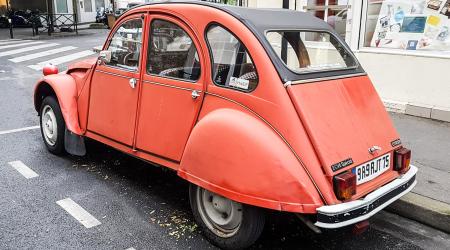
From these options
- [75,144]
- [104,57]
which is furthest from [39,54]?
[104,57]

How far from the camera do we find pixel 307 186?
284 cm

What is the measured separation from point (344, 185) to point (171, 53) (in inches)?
76.5

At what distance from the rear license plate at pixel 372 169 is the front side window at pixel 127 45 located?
2.30 m

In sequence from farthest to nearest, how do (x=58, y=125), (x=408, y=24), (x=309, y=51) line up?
(x=408, y=24)
(x=58, y=125)
(x=309, y=51)

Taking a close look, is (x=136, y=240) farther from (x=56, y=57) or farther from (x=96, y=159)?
(x=56, y=57)

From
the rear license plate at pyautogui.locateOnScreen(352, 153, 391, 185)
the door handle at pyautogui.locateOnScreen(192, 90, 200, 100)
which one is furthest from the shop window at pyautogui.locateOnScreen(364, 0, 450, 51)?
the door handle at pyautogui.locateOnScreen(192, 90, 200, 100)

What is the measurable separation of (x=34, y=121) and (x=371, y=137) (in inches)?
223

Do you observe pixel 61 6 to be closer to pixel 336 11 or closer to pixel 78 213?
pixel 336 11

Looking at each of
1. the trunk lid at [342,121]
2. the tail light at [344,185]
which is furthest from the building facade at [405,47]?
the tail light at [344,185]

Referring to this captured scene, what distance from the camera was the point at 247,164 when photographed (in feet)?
9.70

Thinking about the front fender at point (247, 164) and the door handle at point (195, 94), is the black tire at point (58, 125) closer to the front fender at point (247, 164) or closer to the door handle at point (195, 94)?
the door handle at point (195, 94)

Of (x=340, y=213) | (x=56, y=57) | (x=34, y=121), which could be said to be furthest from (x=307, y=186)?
(x=56, y=57)

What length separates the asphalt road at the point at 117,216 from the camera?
3.47 metres

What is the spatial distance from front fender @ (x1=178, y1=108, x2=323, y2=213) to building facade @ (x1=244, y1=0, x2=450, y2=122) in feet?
11.1
